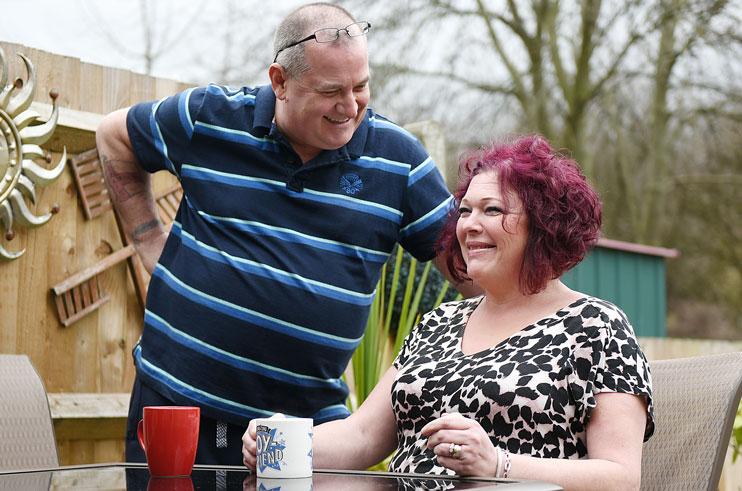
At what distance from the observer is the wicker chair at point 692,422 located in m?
1.74

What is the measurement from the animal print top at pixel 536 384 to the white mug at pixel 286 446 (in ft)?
0.99

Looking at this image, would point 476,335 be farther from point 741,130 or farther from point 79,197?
point 741,130

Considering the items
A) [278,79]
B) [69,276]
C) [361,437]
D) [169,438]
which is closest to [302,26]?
[278,79]

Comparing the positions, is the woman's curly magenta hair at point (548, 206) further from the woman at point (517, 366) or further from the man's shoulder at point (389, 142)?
the man's shoulder at point (389, 142)

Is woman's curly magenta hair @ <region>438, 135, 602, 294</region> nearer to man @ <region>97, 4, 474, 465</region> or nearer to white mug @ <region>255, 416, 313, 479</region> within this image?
man @ <region>97, 4, 474, 465</region>

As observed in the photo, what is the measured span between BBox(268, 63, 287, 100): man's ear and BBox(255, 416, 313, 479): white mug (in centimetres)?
94

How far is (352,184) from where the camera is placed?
87.4 inches

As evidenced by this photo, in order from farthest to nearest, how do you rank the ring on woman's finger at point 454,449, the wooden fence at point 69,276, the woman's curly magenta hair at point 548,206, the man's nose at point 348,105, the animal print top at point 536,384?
the wooden fence at point 69,276 → the man's nose at point 348,105 → the woman's curly magenta hair at point 548,206 → the animal print top at point 536,384 → the ring on woman's finger at point 454,449

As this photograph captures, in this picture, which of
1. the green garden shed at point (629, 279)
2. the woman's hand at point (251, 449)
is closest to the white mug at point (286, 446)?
the woman's hand at point (251, 449)

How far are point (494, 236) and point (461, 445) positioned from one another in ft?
1.62

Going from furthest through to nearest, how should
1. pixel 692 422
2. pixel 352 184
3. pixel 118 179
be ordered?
pixel 118 179, pixel 352 184, pixel 692 422

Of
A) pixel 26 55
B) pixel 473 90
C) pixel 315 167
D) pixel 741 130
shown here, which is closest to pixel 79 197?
pixel 26 55

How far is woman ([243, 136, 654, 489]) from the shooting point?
156 cm

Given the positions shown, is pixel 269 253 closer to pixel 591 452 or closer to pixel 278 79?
pixel 278 79
